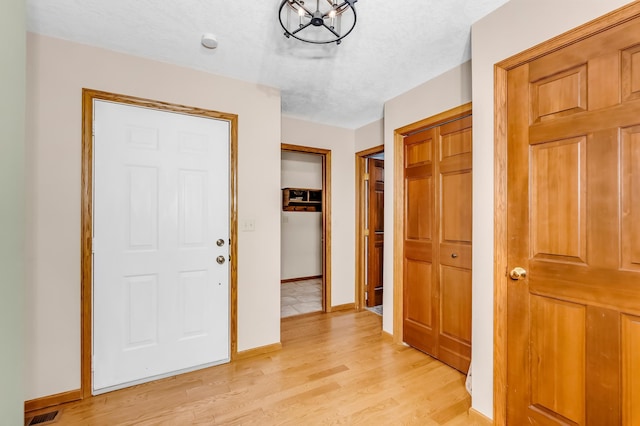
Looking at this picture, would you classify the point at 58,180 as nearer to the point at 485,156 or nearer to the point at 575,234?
the point at 485,156

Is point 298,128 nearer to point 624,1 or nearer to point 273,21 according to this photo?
point 273,21

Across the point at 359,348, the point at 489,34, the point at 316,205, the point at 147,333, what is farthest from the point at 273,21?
the point at 316,205

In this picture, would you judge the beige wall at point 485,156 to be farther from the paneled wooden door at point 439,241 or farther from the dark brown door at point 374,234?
the dark brown door at point 374,234

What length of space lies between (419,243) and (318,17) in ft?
6.76

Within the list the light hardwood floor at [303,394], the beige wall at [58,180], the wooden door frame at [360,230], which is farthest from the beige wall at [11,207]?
the wooden door frame at [360,230]

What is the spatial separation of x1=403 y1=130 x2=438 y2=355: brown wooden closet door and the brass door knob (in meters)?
0.99

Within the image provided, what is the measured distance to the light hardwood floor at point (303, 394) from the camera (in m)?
1.83

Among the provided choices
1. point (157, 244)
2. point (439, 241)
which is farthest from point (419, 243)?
point (157, 244)

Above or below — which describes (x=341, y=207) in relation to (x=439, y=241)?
above

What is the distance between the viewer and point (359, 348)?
2.80 meters

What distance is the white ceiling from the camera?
5.56ft

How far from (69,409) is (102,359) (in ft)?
1.03

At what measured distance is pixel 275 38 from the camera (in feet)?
6.54

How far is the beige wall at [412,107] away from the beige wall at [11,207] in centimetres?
255
